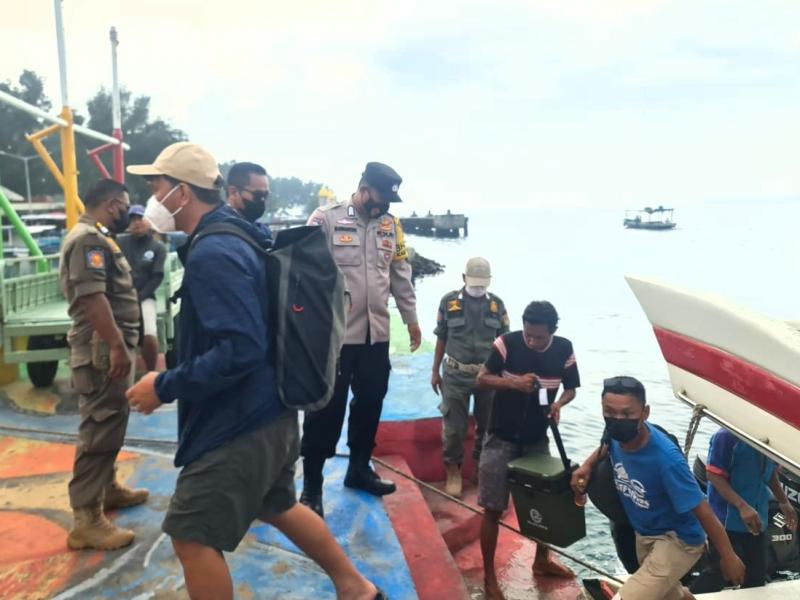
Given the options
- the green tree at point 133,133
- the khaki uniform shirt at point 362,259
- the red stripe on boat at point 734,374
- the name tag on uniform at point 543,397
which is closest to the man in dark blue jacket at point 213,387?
the khaki uniform shirt at point 362,259

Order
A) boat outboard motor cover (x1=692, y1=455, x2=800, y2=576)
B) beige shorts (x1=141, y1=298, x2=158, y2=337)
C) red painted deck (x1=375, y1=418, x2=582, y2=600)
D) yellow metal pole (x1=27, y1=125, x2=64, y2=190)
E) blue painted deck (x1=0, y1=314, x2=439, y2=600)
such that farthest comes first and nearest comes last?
1. yellow metal pole (x1=27, y1=125, x2=64, y2=190)
2. beige shorts (x1=141, y1=298, x2=158, y2=337)
3. boat outboard motor cover (x1=692, y1=455, x2=800, y2=576)
4. red painted deck (x1=375, y1=418, x2=582, y2=600)
5. blue painted deck (x1=0, y1=314, x2=439, y2=600)

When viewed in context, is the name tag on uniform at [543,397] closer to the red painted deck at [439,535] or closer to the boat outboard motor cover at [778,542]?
the red painted deck at [439,535]

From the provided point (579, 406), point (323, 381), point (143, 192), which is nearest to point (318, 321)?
point (323, 381)

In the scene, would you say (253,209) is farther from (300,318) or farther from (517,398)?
(517,398)

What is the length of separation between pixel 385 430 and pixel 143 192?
44503mm

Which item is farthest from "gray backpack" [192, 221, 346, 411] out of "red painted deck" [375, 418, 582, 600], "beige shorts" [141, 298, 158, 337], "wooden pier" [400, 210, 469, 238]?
"wooden pier" [400, 210, 469, 238]

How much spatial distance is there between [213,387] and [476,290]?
3.65 metres

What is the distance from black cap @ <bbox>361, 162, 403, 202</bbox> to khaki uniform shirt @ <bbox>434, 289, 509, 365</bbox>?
2123 mm

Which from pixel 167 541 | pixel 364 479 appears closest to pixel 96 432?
pixel 167 541

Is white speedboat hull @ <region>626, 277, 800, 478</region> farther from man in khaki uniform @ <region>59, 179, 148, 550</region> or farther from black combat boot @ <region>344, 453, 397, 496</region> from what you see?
man in khaki uniform @ <region>59, 179, 148, 550</region>

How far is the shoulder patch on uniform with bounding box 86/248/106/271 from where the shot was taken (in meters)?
2.94

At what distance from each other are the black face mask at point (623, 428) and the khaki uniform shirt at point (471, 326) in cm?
246

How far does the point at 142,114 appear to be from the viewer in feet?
166

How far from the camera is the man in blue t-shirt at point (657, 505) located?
2783 millimetres
